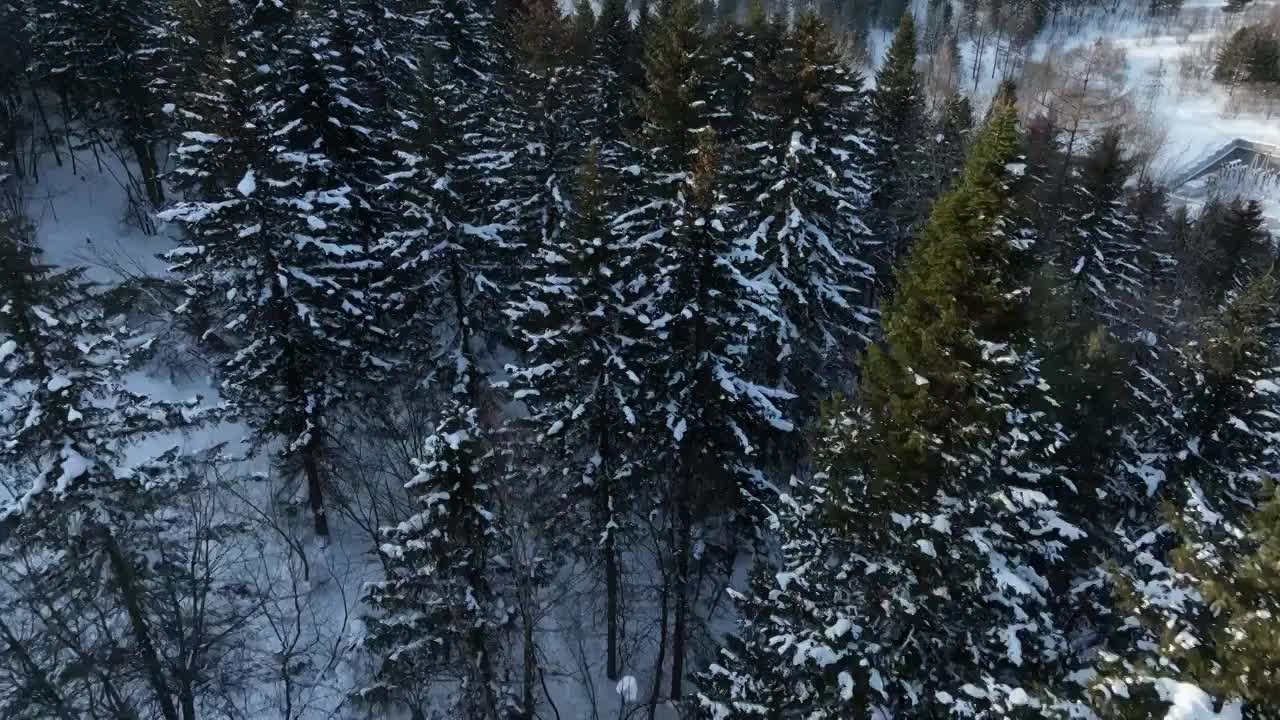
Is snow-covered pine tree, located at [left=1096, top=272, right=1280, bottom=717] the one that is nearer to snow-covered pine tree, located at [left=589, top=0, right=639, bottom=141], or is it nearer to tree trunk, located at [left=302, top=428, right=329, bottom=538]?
tree trunk, located at [left=302, top=428, right=329, bottom=538]

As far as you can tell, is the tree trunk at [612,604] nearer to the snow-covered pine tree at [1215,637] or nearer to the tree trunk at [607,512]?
the tree trunk at [607,512]

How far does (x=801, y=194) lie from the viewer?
21.0 meters

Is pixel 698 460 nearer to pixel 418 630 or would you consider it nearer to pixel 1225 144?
pixel 418 630

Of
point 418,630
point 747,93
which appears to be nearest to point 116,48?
point 747,93

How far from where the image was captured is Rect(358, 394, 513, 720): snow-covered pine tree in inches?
536

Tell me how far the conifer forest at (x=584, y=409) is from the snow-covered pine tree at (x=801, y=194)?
14 centimetres

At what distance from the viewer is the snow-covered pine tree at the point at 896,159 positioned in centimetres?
3300

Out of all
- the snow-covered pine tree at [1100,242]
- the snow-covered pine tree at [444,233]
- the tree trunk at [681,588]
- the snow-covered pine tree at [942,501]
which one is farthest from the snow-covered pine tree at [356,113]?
the snow-covered pine tree at [1100,242]

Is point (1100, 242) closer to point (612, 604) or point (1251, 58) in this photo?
point (612, 604)

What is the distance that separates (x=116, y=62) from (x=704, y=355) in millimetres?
30048

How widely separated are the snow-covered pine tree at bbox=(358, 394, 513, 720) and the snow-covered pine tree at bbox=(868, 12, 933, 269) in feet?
78.5

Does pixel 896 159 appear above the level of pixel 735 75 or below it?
below

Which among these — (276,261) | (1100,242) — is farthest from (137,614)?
(1100,242)

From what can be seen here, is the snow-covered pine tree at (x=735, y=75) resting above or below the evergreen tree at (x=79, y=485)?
above
